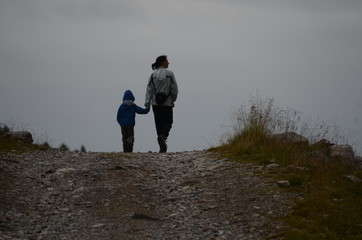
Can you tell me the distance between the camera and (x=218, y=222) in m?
8.07

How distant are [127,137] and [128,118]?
0.57m

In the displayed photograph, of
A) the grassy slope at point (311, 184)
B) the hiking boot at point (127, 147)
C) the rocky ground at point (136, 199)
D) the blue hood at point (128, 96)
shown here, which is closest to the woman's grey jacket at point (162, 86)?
the blue hood at point (128, 96)

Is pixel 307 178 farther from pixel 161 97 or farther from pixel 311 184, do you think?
pixel 161 97

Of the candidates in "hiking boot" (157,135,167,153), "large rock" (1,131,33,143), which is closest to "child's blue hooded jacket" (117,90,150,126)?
"hiking boot" (157,135,167,153)

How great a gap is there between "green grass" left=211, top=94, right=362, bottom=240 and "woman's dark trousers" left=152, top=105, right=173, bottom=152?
1.74m

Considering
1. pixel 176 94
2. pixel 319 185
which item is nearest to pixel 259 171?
pixel 319 185

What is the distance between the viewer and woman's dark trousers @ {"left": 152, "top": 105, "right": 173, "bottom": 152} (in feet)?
47.9

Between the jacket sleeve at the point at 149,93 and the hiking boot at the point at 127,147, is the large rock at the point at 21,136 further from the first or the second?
the jacket sleeve at the point at 149,93

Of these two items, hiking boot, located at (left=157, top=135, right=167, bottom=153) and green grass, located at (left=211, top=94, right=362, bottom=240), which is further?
hiking boot, located at (left=157, top=135, right=167, bottom=153)

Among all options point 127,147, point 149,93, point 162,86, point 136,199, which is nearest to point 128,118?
Answer: point 127,147

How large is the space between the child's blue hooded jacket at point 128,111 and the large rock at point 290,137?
4.12 m

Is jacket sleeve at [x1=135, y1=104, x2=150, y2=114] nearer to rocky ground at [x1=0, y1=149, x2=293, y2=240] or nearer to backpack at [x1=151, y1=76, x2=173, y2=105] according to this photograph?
backpack at [x1=151, y1=76, x2=173, y2=105]

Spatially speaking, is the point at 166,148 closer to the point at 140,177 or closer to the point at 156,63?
the point at 156,63

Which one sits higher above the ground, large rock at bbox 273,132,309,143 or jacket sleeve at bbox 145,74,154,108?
jacket sleeve at bbox 145,74,154,108
